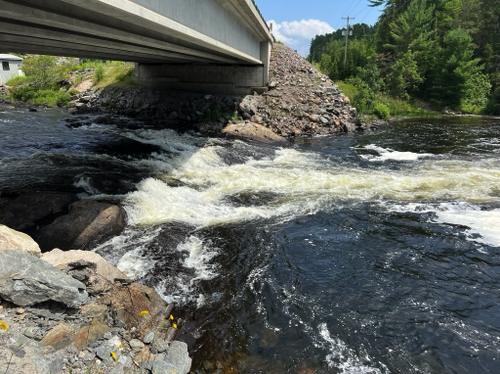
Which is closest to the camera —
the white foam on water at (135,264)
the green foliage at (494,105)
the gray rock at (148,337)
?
the gray rock at (148,337)

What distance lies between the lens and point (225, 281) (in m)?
7.50

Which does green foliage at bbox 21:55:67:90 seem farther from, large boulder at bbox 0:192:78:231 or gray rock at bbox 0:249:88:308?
gray rock at bbox 0:249:88:308

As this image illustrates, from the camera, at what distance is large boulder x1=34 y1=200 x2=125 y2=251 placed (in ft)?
27.5

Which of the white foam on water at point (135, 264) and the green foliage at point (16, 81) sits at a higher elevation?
the green foliage at point (16, 81)

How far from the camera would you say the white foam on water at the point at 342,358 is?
17.9 feet

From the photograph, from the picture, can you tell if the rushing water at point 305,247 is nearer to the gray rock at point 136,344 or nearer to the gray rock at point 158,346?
the gray rock at point 158,346

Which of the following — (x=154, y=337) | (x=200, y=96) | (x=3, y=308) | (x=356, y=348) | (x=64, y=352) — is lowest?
(x=356, y=348)

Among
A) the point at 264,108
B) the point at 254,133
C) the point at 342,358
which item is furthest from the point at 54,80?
the point at 342,358

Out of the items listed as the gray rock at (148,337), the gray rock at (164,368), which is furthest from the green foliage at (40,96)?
the gray rock at (164,368)

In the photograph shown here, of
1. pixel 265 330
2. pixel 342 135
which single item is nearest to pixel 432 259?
pixel 265 330

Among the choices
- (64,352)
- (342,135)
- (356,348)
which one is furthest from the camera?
(342,135)

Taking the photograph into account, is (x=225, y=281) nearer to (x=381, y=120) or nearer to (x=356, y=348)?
(x=356, y=348)

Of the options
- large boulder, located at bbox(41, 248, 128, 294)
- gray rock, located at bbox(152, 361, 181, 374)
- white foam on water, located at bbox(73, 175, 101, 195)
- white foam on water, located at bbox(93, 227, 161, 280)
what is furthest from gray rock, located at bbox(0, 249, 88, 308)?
white foam on water, located at bbox(73, 175, 101, 195)

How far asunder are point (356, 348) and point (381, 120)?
94.7ft
